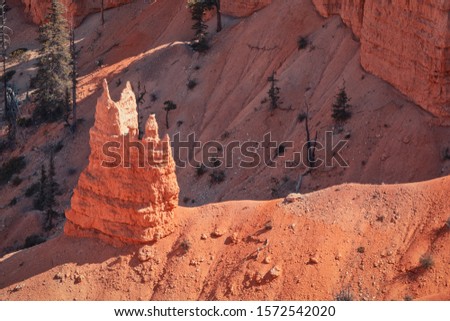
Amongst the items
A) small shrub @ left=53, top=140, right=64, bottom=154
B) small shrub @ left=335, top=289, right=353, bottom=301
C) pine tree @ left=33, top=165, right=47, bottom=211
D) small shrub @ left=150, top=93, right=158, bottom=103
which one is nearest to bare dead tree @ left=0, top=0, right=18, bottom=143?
small shrub @ left=53, top=140, right=64, bottom=154

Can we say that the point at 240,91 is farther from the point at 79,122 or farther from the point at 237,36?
the point at 79,122

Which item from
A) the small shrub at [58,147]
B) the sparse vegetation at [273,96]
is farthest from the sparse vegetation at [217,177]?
the small shrub at [58,147]

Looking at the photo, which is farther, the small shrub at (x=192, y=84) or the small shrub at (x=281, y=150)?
the small shrub at (x=192, y=84)

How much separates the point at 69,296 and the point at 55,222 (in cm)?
1432

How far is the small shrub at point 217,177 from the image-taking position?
38866 millimetres

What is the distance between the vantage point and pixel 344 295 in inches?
983

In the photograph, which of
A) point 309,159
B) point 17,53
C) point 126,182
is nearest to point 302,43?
point 309,159

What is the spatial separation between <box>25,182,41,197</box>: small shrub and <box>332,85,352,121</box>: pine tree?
1923 centimetres

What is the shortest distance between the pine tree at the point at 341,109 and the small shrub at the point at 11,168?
22632 mm

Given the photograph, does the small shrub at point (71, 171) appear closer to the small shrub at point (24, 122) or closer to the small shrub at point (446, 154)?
the small shrub at point (24, 122)

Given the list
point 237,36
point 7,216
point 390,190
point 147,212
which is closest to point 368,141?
point 390,190

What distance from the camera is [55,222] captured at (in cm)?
4072

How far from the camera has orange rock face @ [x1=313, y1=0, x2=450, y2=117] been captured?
31.6 m

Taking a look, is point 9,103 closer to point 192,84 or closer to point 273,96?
point 192,84
